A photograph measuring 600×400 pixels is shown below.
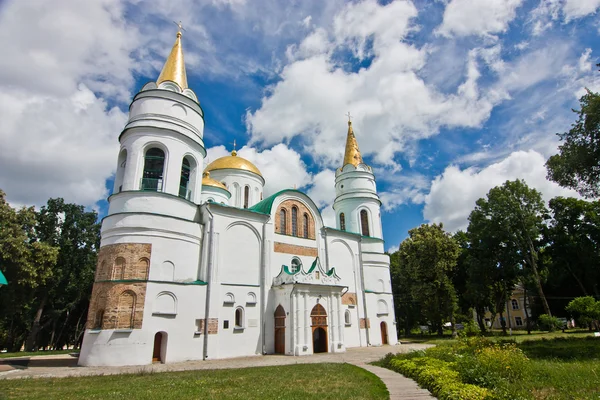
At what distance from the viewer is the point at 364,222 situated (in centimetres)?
3072

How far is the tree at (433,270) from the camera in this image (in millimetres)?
32125

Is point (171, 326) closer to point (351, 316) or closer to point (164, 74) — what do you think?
point (351, 316)

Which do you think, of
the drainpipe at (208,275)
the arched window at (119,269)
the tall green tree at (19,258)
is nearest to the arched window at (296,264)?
the drainpipe at (208,275)

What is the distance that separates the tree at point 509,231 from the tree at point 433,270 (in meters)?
3.23

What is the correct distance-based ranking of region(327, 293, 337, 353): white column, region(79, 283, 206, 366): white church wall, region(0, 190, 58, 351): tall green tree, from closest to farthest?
region(79, 283, 206, 366): white church wall < region(327, 293, 337, 353): white column < region(0, 190, 58, 351): tall green tree

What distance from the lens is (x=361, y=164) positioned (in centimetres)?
3222

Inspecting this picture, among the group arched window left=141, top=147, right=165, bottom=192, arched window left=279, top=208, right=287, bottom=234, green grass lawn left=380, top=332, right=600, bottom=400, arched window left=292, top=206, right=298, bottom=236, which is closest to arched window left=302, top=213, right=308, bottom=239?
arched window left=292, top=206, right=298, bottom=236

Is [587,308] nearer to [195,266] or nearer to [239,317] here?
[239,317]

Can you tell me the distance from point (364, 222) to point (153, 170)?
17.3 metres

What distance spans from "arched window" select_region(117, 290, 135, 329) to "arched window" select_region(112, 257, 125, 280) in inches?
35.3

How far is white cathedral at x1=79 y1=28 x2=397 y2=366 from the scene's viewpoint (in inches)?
698

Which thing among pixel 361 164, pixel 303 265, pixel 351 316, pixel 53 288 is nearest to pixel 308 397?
pixel 303 265

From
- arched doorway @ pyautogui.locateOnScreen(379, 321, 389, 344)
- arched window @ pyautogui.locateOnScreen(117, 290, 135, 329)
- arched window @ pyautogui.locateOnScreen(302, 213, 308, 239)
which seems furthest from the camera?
arched doorway @ pyautogui.locateOnScreen(379, 321, 389, 344)

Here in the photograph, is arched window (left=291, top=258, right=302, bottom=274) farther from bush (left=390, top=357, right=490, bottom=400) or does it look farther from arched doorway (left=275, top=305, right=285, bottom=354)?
bush (left=390, top=357, right=490, bottom=400)
